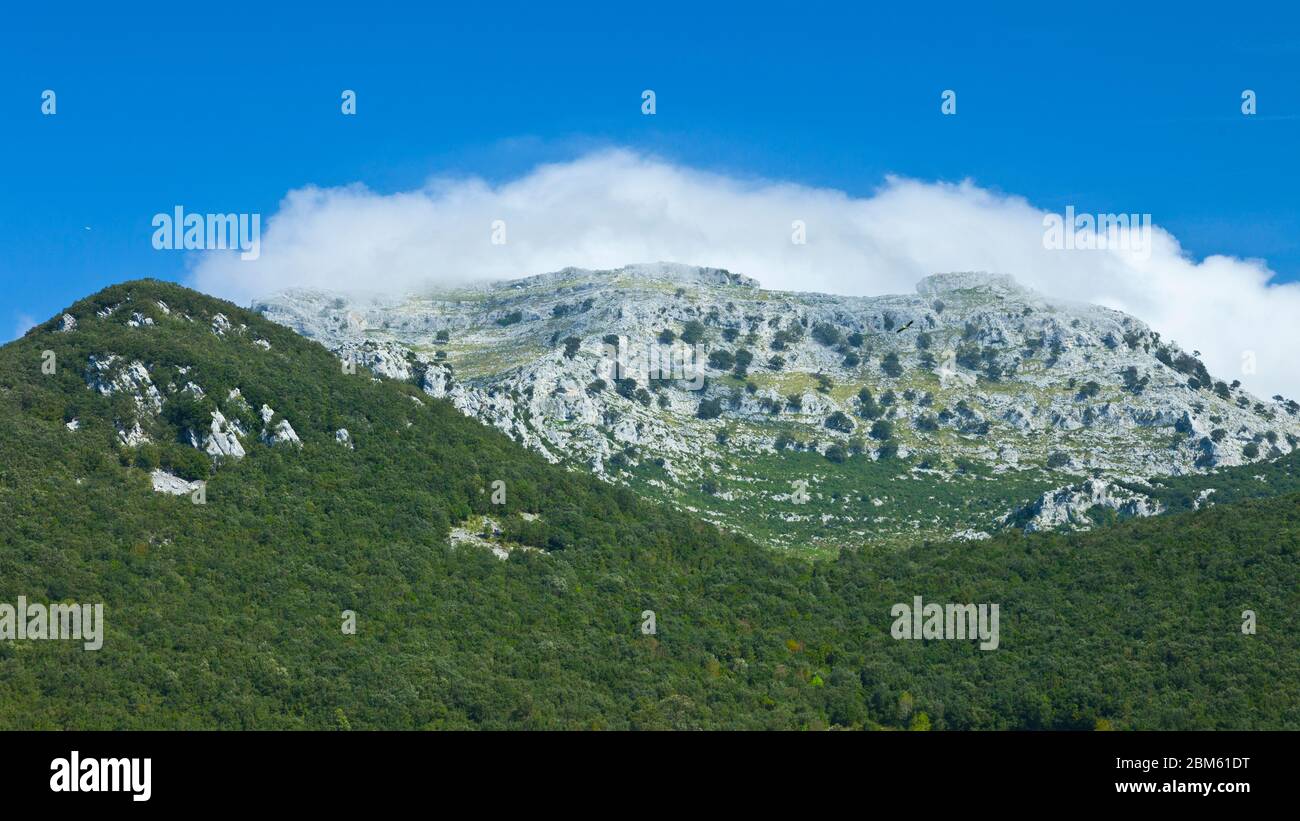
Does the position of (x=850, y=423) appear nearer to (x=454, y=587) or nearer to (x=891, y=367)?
(x=891, y=367)

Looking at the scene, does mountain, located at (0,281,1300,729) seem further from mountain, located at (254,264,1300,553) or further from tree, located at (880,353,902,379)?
tree, located at (880,353,902,379)

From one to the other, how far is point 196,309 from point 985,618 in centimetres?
7475

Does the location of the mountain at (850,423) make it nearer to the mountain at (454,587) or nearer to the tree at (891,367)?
the tree at (891,367)

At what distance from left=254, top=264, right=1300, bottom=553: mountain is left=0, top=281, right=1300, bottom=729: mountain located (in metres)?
30.7

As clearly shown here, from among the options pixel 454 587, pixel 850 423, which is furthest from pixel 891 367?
pixel 454 587

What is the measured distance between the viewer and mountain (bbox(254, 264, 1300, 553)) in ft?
484

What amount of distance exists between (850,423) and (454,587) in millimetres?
97152

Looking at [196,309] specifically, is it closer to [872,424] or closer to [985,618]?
[985,618]

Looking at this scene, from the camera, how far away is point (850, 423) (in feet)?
591

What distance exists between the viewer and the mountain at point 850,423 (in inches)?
5802

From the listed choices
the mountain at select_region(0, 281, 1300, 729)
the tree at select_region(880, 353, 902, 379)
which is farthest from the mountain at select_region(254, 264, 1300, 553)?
the mountain at select_region(0, 281, 1300, 729)

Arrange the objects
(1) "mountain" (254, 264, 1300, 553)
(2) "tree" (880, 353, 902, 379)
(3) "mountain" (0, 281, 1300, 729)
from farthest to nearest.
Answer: (2) "tree" (880, 353, 902, 379) → (1) "mountain" (254, 264, 1300, 553) → (3) "mountain" (0, 281, 1300, 729)

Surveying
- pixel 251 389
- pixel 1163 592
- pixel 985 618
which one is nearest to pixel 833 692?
pixel 985 618

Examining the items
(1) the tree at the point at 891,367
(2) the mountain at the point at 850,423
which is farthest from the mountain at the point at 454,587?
(1) the tree at the point at 891,367
